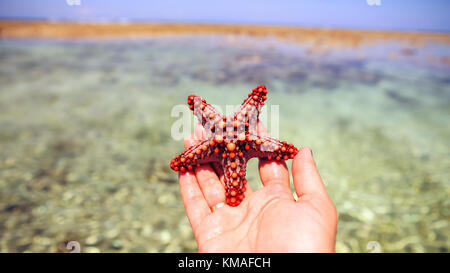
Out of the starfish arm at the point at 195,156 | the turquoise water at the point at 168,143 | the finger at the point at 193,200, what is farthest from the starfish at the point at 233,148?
the turquoise water at the point at 168,143

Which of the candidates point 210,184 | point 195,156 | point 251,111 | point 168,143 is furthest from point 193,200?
point 168,143

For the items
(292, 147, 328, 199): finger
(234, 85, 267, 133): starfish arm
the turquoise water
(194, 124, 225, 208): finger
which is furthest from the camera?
the turquoise water

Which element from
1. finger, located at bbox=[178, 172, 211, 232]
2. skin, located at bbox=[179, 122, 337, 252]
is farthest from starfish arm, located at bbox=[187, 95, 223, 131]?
finger, located at bbox=[178, 172, 211, 232]

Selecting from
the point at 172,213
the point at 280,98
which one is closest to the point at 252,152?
the point at 172,213

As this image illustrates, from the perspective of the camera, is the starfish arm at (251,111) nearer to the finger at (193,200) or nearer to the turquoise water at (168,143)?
the finger at (193,200)

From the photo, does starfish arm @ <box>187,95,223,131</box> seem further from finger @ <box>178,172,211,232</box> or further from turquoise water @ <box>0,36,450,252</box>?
turquoise water @ <box>0,36,450,252</box>

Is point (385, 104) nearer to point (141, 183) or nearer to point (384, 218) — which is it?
point (384, 218)

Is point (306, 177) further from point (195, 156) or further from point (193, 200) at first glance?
point (193, 200)
